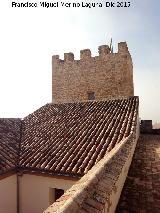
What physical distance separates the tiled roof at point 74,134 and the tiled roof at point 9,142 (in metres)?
0.33

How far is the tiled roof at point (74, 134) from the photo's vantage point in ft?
29.0

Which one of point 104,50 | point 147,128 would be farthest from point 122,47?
point 147,128

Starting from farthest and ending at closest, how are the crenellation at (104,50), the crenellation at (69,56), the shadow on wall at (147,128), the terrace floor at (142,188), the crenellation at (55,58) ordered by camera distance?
the shadow on wall at (147,128) → the crenellation at (55,58) → the crenellation at (69,56) → the crenellation at (104,50) → the terrace floor at (142,188)

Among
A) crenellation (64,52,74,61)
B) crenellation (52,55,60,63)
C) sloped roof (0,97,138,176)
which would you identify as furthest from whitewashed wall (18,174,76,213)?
crenellation (52,55,60,63)

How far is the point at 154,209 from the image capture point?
4.75 m

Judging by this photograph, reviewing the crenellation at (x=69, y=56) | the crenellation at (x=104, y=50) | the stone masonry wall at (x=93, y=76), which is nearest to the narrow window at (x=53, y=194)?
the stone masonry wall at (x=93, y=76)

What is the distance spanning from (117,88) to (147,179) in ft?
33.8

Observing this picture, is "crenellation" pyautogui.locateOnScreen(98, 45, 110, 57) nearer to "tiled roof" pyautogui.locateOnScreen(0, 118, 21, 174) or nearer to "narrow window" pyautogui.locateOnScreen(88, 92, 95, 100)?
"narrow window" pyautogui.locateOnScreen(88, 92, 95, 100)

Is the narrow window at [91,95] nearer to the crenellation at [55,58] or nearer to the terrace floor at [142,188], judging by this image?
the crenellation at [55,58]

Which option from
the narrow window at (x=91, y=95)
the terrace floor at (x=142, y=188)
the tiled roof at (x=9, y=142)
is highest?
the narrow window at (x=91, y=95)

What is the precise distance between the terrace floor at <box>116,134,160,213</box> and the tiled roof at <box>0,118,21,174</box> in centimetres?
467

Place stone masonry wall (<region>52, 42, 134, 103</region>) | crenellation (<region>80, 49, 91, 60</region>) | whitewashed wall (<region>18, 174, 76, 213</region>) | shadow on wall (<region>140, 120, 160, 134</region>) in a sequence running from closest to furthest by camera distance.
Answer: whitewashed wall (<region>18, 174, 76, 213</region>) → stone masonry wall (<region>52, 42, 134, 103</region>) → crenellation (<region>80, 49, 91, 60</region>) → shadow on wall (<region>140, 120, 160, 134</region>)

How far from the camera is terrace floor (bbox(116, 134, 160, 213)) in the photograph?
4.86m

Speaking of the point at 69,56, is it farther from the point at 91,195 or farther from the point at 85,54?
the point at 91,195
